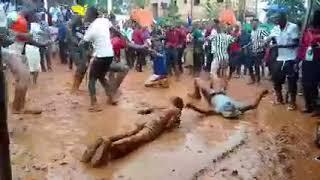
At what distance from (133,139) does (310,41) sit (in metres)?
3.60

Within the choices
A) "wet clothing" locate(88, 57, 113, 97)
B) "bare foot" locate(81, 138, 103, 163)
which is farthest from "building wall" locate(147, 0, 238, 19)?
"bare foot" locate(81, 138, 103, 163)

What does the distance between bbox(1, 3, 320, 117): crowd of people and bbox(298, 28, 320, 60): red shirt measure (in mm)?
15

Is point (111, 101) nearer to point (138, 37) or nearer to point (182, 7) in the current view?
point (138, 37)

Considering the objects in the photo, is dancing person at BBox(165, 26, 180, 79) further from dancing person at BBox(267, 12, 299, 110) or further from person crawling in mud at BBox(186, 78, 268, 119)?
person crawling in mud at BBox(186, 78, 268, 119)

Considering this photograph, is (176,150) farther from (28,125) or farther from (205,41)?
(205,41)

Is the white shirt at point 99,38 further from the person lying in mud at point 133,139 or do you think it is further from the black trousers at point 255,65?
the black trousers at point 255,65

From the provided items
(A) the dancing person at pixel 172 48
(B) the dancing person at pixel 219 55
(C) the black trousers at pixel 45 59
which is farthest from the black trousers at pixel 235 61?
(C) the black trousers at pixel 45 59

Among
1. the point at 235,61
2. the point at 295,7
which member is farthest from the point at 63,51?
the point at 295,7

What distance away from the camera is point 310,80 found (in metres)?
8.53

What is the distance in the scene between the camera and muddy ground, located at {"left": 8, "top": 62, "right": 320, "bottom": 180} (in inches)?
215

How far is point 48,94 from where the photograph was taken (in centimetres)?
1069

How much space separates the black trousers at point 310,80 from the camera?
27.7 feet

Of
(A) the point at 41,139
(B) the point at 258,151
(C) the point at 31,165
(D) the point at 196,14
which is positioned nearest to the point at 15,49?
(A) the point at 41,139

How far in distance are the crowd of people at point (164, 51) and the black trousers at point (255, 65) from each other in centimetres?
3
